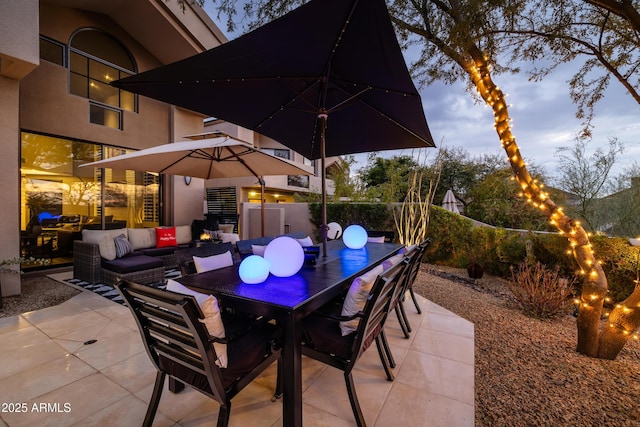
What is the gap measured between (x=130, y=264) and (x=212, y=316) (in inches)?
150

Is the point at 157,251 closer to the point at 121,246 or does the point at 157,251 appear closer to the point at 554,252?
the point at 121,246

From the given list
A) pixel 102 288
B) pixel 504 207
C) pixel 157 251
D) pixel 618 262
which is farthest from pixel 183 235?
pixel 504 207

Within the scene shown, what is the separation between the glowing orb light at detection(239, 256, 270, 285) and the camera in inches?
70.9

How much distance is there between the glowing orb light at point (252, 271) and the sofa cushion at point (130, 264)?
11.1 feet

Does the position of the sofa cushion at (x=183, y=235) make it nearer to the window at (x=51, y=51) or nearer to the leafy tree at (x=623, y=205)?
the window at (x=51, y=51)

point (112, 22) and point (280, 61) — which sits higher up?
point (112, 22)

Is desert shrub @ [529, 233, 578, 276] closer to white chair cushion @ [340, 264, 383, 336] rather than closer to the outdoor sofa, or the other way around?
white chair cushion @ [340, 264, 383, 336]

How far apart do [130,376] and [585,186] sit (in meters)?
7.80

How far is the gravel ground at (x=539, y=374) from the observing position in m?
1.73

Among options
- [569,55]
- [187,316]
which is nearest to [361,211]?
[569,55]

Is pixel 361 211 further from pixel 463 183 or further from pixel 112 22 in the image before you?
pixel 112 22

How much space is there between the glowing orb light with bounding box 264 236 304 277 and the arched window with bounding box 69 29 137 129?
6574 millimetres

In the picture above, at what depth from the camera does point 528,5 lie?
10.4 ft

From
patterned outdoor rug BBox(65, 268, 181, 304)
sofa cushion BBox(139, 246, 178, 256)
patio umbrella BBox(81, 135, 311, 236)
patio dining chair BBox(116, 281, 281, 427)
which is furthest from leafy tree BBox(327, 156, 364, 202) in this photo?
patio dining chair BBox(116, 281, 281, 427)
